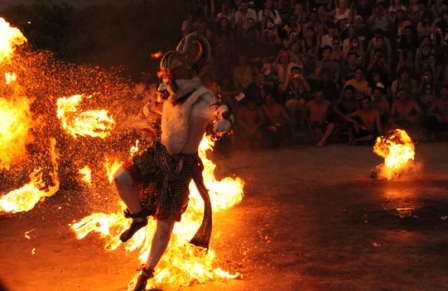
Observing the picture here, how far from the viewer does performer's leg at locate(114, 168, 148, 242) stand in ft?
15.7

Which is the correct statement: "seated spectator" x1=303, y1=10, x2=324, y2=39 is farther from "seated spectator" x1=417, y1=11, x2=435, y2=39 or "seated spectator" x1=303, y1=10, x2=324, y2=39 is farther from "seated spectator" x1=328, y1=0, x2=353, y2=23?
"seated spectator" x1=417, y1=11, x2=435, y2=39

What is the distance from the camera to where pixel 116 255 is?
5711mm

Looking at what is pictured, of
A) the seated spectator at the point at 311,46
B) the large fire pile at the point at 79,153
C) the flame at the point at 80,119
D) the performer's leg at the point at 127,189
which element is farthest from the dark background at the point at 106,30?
the performer's leg at the point at 127,189

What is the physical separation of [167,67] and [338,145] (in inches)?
281

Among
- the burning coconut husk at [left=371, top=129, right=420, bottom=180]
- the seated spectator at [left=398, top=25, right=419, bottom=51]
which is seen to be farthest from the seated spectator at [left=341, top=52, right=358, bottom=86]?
the burning coconut husk at [left=371, top=129, right=420, bottom=180]

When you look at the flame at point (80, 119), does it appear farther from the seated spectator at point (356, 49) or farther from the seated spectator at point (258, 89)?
the seated spectator at point (356, 49)

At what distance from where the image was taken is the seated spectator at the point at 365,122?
1159cm

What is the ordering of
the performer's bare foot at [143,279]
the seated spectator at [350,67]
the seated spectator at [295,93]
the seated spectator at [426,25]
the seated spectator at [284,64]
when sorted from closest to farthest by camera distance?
1. the performer's bare foot at [143,279]
2. the seated spectator at [295,93]
3. the seated spectator at [350,67]
4. the seated spectator at [284,64]
5. the seated spectator at [426,25]

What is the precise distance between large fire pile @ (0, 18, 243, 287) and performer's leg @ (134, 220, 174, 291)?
12.4 inches

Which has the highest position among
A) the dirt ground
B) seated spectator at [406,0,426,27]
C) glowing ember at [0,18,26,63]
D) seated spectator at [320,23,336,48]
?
seated spectator at [406,0,426,27]

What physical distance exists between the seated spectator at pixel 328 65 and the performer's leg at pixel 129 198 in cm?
867

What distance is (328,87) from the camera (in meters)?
12.6

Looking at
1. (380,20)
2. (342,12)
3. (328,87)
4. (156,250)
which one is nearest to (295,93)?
(328,87)

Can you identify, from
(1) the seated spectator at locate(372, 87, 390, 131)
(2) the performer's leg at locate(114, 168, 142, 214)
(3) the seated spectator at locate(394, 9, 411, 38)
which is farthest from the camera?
(3) the seated spectator at locate(394, 9, 411, 38)
